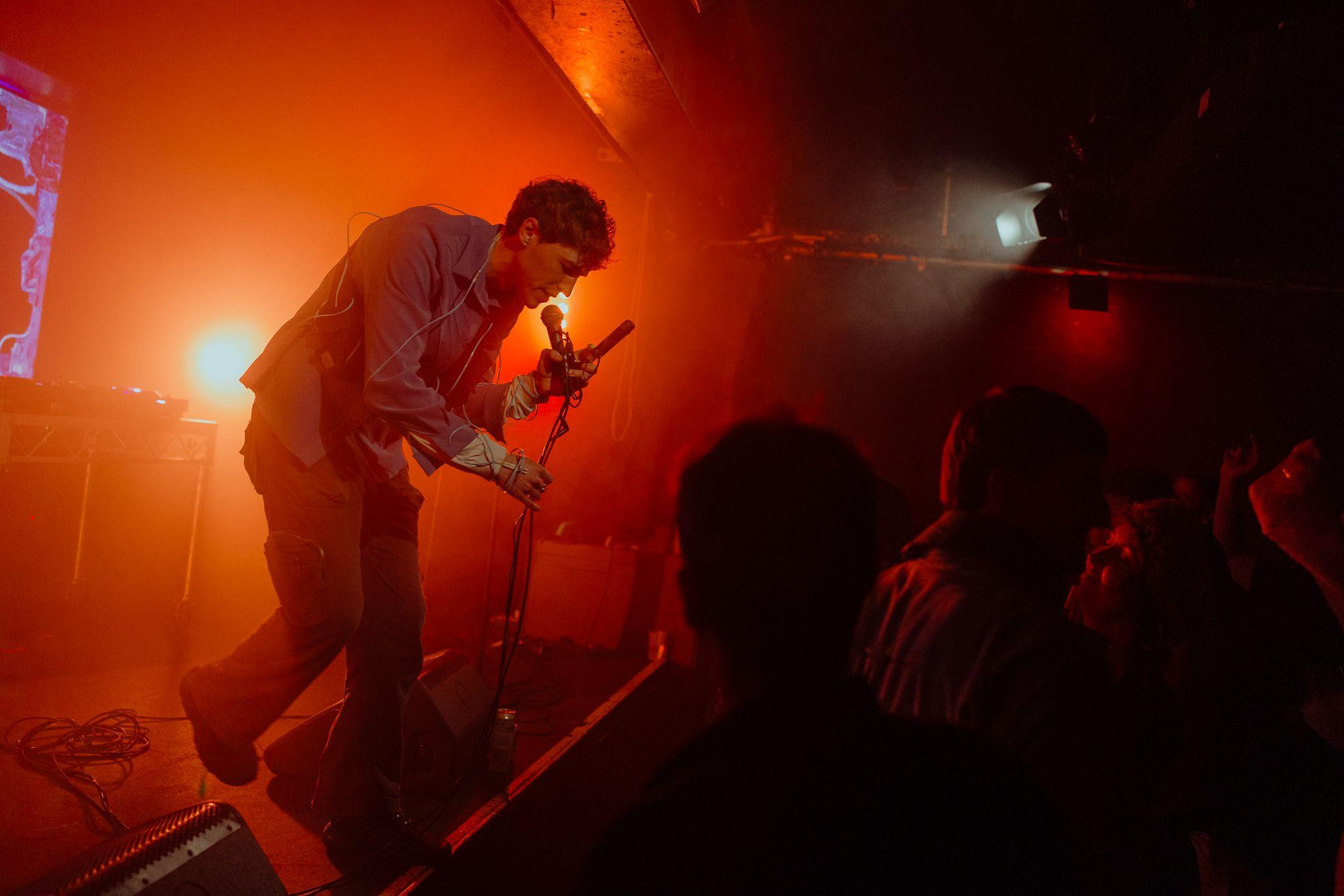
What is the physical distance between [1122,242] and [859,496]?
6.73m

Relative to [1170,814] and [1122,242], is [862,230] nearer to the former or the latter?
[1122,242]

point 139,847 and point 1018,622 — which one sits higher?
point 1018,622

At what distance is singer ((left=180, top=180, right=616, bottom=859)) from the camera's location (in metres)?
1.95

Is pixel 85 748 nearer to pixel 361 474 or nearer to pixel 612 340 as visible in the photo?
pixel 361 474

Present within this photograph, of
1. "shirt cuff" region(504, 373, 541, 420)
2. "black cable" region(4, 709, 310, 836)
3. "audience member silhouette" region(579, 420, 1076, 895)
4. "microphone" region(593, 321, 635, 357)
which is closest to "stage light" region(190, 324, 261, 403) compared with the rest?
"black cable" region(4, 709, 310, 836)

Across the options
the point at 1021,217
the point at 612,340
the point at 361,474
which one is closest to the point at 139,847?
the point at 361,474

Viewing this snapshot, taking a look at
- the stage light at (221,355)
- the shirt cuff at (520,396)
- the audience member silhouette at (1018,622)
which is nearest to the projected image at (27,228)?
the stage light at (221,355)

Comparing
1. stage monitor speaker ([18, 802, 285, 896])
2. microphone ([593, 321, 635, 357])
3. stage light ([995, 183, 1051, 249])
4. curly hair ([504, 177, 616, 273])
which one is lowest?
stage monitor speaker ([18, 802, 285, 896])

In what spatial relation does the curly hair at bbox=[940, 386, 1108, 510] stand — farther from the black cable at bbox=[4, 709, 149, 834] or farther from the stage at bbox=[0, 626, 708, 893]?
the black cable at bbox=[4, 709, 149, 834]

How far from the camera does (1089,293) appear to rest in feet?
19.8

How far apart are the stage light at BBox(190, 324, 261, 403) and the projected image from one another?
3.50 feet

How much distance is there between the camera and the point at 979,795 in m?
0.69

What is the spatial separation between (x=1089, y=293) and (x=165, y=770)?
22.6 ft

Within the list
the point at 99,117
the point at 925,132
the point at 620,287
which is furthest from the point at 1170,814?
the point at 99,117
